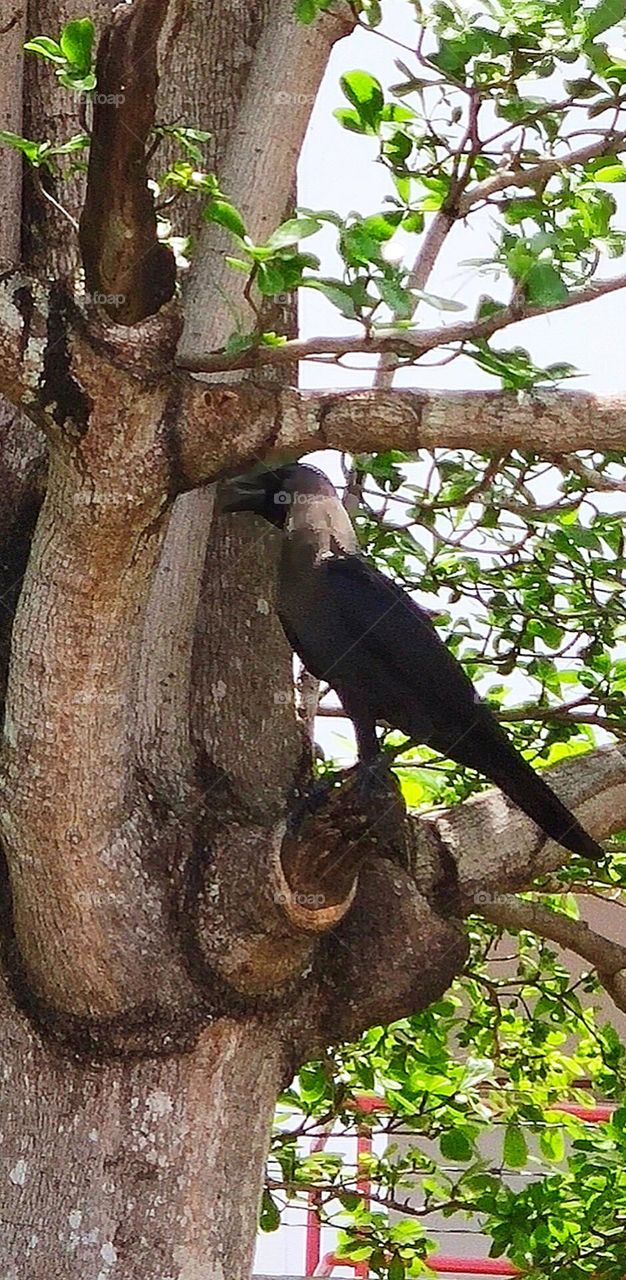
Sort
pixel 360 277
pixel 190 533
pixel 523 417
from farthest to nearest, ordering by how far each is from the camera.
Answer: pixel 190 533 → pixel 523 417 → pixel 360 277

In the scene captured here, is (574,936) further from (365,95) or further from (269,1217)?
(365,95)

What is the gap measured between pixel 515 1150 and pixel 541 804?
0.69m

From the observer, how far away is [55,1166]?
1.31 metres

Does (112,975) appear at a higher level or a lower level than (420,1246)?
higher

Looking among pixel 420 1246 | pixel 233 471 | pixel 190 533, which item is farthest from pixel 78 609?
pixel 420 1246

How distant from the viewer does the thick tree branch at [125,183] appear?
0.94 meters

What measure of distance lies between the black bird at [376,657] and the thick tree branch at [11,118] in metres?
0.37

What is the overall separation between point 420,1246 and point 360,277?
1.61 meters

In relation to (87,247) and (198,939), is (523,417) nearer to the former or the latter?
(87,247)

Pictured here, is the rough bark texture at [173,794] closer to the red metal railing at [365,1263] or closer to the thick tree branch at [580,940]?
the thick tree branch at [580,940]

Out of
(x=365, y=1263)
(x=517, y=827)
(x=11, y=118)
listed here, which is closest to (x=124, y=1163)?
(x=517, y=827)

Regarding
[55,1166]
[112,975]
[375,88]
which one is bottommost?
[55,1166]

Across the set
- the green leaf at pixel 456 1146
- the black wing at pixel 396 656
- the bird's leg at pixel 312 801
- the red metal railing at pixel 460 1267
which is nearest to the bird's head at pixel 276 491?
the black wing at pixel 396 656

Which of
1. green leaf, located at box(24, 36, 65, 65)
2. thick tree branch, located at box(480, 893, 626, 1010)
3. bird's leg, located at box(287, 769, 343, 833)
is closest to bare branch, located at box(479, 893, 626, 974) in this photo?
thick tree branch, located at box(480, 893, 626, 1010)
